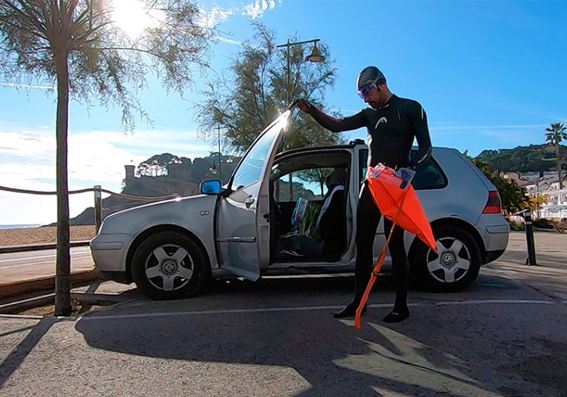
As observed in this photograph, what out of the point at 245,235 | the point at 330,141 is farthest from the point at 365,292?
the point at 330,141

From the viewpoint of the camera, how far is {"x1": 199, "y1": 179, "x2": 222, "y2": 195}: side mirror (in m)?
5.18

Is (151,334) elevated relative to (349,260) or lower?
lower

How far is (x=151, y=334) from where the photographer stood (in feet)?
12.0

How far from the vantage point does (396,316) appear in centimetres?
385

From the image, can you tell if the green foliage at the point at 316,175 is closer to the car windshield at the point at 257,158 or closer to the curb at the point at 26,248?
the car windshield at the point at 257,158

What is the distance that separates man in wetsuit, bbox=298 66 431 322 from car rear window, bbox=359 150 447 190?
1216 mm

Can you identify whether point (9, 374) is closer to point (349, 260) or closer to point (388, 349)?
point (388, 349)

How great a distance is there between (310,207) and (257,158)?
3.72 ft

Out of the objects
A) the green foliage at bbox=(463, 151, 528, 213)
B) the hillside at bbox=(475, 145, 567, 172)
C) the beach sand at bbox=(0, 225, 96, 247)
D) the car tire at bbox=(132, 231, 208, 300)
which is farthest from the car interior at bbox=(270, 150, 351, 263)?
the hillside at bbox=(475, 145, 567, 172)

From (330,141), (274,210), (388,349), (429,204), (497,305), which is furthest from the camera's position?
(330,141)

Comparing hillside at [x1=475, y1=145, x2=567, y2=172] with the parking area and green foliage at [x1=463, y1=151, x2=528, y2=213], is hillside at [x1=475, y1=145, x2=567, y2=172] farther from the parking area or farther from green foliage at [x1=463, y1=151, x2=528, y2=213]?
the parking area

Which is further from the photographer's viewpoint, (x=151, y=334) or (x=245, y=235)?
(x=245, y=235)

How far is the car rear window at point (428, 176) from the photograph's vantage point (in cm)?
518

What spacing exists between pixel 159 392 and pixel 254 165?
2.98m
